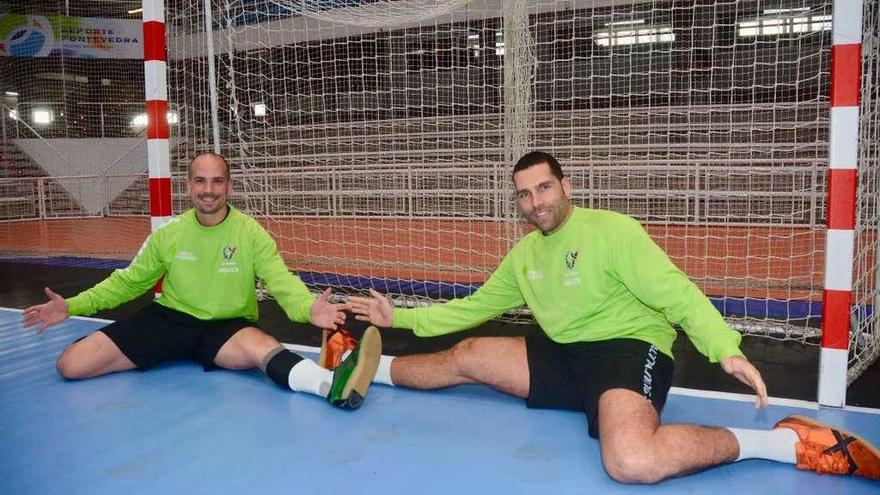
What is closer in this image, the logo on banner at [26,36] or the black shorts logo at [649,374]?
the black shorts logo at [649,374]

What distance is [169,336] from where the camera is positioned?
10.7ft

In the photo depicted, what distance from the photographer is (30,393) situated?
9.96 ft

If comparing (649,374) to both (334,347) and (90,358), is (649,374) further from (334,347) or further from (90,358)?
(90,358)

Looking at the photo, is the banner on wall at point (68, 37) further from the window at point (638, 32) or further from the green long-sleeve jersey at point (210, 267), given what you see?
the green long-sleeve jersey at point (210, 267)

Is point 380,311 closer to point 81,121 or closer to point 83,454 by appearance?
point 83,454

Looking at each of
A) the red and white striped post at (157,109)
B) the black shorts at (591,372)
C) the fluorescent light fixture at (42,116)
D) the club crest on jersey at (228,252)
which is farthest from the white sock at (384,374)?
the fluorescent light fixture at (42,116)

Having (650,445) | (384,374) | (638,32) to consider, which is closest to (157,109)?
(384,374)

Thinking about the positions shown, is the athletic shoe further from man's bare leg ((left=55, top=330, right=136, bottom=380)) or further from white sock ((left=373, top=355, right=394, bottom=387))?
man's bare leg ((left=55, top=330, right=136, bottom=380))

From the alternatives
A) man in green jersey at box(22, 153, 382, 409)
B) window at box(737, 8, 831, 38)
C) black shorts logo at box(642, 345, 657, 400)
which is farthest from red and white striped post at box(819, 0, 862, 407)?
window at box(737, 8, 831, 38)

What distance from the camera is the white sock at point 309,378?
2.92 m

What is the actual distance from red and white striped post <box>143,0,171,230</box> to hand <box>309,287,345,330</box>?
1537mm

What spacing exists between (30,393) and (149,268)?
766 mm

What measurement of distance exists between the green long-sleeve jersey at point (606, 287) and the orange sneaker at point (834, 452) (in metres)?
0.42

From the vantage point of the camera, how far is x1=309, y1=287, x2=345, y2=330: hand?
2.94 metres
